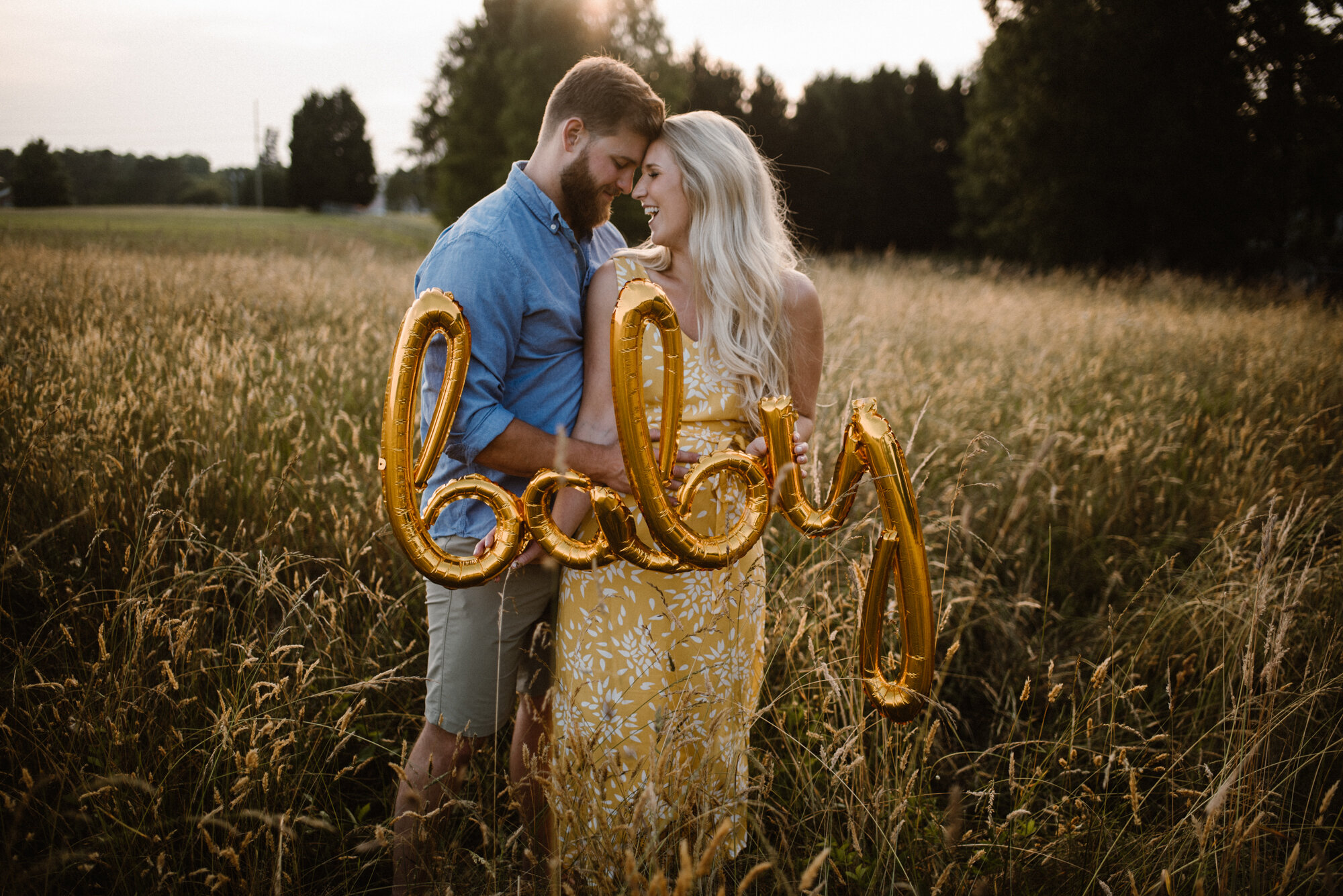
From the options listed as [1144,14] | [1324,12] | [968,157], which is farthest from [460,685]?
[968,157]

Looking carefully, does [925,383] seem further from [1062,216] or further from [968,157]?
[968,157]

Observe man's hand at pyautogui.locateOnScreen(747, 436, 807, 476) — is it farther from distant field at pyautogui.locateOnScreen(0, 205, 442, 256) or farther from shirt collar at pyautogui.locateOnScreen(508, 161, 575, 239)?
distant field at pyautogui.locateOnScreen(0, 205, 442, 256)

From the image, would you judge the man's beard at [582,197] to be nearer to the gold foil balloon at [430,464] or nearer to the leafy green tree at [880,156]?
the gold foil balloon at [430,464]

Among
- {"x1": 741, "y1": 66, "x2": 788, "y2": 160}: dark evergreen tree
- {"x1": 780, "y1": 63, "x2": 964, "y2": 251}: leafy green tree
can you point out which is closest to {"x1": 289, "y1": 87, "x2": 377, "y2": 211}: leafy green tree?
{"x1": 741, "y1": 66, "x2": 788, "y2": 160}: dark evergreen tree

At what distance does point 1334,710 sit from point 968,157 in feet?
90.4

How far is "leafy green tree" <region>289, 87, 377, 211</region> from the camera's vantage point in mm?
55531

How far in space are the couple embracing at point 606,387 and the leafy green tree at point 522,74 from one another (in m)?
18.3

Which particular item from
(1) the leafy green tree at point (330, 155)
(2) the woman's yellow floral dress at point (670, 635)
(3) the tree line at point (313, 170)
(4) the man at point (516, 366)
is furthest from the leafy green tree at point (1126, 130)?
(1) the leafy green tree at point (330, 155)

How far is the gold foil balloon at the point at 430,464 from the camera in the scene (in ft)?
4.16

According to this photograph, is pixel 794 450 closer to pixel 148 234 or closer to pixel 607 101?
pixel 607 101

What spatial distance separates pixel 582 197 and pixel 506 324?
0.48 m

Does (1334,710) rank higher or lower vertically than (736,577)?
lower

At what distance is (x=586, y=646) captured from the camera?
178 cm

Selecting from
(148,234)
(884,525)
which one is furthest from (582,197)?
(148,234)
